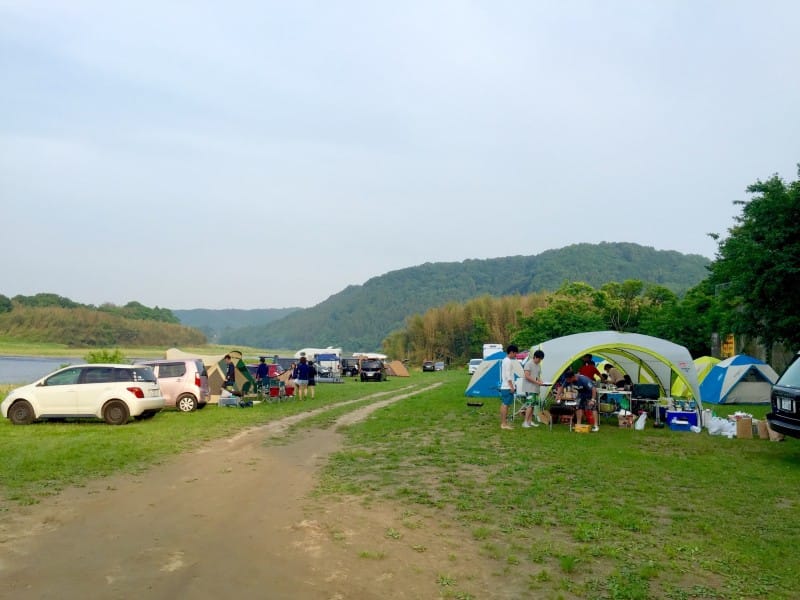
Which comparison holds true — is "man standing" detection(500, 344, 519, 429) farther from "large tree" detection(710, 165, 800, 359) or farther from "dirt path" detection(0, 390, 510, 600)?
"large tree" detection(710, 165, 800, 359)

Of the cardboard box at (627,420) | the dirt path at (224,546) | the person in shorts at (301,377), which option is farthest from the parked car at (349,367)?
the dirt path at (224,546)

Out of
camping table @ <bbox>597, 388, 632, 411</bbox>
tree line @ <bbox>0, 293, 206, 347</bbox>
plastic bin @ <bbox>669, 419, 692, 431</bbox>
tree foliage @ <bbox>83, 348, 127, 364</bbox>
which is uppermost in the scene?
tree line @ <bbox>0, 293, 206, 347</bbox>

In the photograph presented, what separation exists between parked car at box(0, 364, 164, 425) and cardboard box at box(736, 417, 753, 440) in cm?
1270

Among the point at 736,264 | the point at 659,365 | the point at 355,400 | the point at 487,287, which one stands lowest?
the point at 355,400

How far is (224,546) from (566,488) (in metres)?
4.51

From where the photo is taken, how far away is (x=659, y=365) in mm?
18094

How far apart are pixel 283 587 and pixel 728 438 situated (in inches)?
461

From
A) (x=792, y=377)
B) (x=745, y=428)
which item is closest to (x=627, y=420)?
(x=745, y=428)

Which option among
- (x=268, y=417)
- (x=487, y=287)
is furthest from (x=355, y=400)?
(x=487, y=287)

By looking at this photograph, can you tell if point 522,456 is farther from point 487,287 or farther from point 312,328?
point 312,328

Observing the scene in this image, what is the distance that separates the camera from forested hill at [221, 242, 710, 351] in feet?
365

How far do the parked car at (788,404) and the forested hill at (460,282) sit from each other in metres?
84.5

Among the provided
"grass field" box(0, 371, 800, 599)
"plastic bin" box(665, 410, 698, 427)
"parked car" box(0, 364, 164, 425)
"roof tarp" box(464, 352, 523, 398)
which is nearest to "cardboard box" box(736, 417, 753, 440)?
"grass field" box(0, 371, 800, 599)

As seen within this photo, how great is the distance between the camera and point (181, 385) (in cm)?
1823
